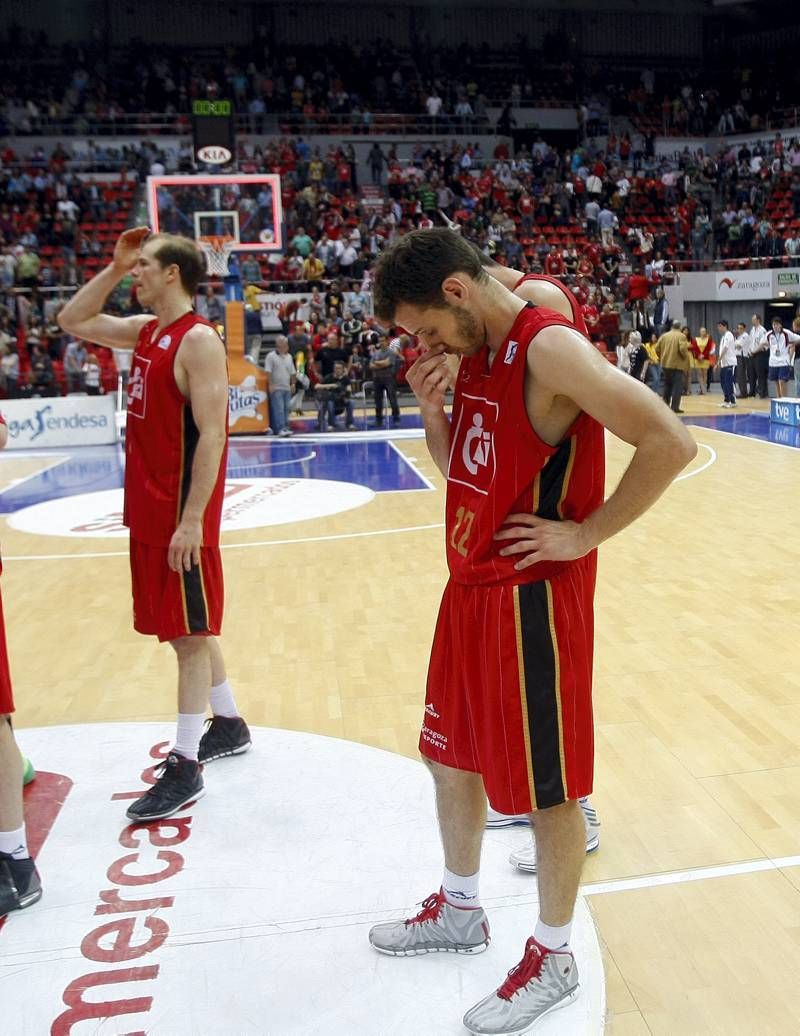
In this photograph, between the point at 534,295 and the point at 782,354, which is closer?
the point at 534,295

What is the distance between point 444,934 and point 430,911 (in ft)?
0.22

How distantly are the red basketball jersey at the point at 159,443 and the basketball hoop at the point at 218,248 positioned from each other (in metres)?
13.0

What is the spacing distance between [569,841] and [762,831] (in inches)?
49.5

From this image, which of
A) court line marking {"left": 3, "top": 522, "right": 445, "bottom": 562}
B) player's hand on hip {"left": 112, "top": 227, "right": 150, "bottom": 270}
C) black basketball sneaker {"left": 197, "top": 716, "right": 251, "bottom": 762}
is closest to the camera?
player's hand on hip {"left": 112, "top": 227, "right": 150, "bottom": 270}

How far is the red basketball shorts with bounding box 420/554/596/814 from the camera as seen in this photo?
228 cm

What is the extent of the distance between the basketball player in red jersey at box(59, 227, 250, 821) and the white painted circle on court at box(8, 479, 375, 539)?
5014mm

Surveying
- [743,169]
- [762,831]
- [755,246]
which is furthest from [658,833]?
[743,169]

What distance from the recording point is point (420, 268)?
2.17 metres

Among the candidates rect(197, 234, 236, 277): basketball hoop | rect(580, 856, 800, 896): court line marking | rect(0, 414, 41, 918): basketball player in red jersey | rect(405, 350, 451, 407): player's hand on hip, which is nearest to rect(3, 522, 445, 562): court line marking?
rect(0, 414, 41, 918): basketball player in red jersey

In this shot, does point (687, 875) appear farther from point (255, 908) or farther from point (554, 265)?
point (554, 265)

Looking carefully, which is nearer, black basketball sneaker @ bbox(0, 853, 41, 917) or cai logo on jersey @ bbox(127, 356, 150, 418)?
black basketball sneaker @ bbox(0, 853, 41, 917)

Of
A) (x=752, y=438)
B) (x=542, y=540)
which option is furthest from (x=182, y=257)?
(x=752, y=438)

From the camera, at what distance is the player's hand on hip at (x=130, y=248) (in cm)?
365

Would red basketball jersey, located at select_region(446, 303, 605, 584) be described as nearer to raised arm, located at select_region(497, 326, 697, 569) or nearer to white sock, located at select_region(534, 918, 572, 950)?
raised arm, located at select_region(497, 326, 697, 569)
